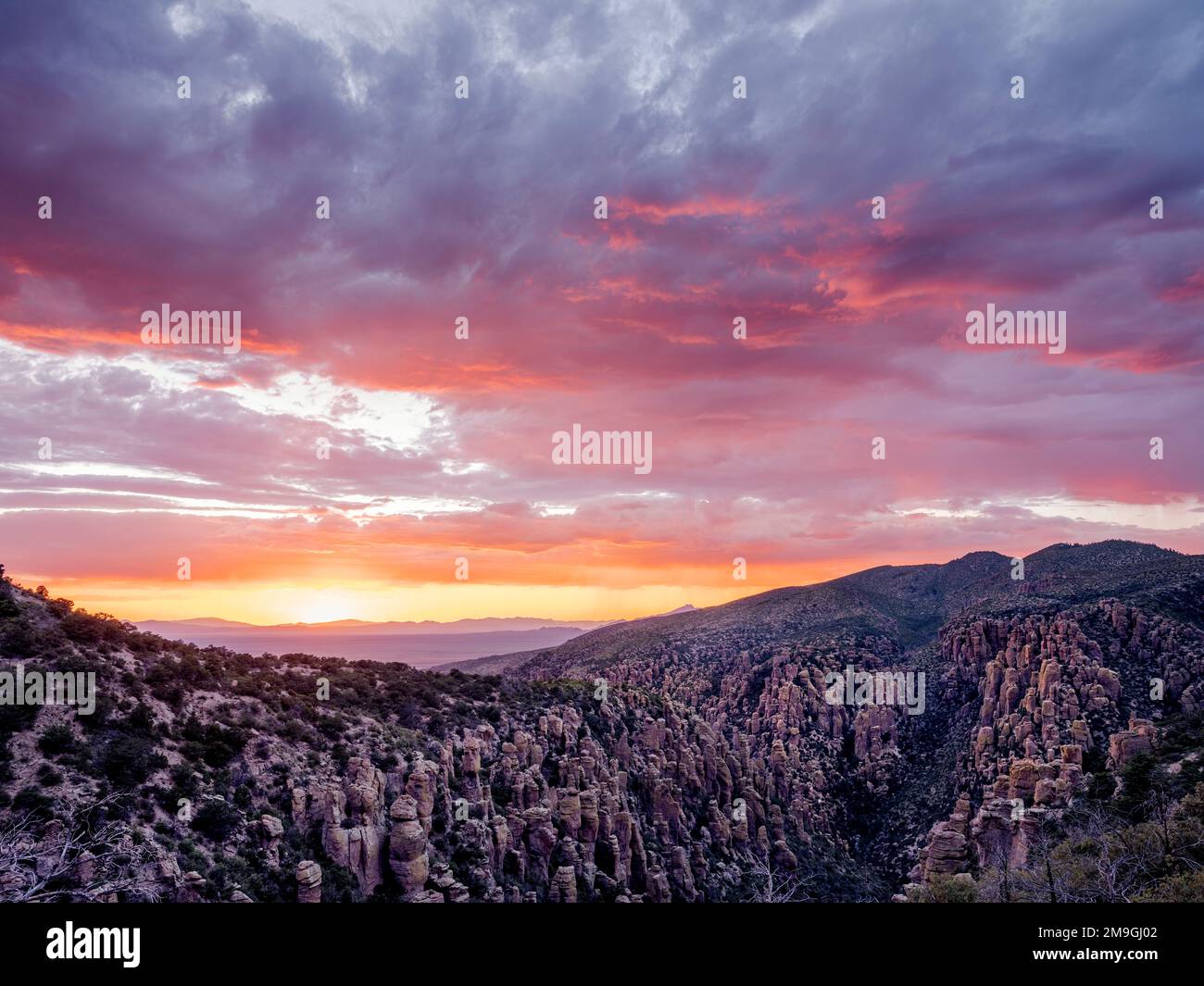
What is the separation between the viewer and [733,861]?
42.8 metres

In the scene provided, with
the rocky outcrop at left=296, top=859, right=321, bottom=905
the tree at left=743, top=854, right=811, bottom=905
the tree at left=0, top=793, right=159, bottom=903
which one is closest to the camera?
the tree at left=0, top=793, right=159, bottom=903

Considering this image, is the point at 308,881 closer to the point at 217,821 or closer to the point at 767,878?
the point at 217,821

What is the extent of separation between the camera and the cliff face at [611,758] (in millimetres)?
22312

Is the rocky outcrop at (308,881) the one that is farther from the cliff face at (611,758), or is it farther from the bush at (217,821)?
the bush at (217,821)

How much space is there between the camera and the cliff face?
22312mm

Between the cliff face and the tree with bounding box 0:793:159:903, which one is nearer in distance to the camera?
the tree with bounding box 0:793:159:903

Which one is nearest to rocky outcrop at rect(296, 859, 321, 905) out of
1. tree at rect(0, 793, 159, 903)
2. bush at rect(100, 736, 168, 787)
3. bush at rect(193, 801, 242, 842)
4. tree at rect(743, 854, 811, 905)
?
bush at rect(193, 801, 242, 842)

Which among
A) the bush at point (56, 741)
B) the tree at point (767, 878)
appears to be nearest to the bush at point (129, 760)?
the bush at point (56, 741)

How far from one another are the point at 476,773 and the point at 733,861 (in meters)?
19.9

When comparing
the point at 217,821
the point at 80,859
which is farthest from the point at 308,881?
the point at 80,859

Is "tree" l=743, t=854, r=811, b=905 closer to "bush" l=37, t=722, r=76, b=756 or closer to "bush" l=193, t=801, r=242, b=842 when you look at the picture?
"bush" l=193, t=801, r=242, b=842

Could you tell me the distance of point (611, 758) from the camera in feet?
146

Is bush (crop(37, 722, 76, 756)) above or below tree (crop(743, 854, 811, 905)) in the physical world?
above

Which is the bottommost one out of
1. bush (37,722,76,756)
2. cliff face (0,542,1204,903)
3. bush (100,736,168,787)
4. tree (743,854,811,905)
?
tree (743,854,811,905)
